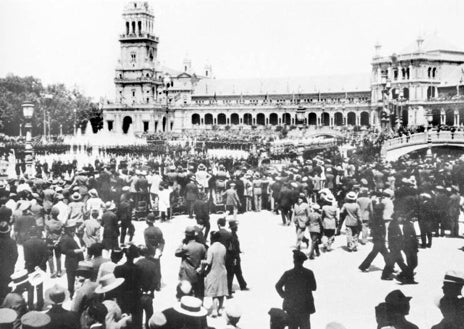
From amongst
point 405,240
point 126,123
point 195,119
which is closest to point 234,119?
Answer: point 195,119

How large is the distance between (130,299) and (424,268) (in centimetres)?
737

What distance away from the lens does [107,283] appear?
7.53 m

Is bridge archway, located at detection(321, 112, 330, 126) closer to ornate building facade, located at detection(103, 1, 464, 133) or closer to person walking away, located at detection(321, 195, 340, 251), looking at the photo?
ornate building facade, located at detection(103, 1, 464, 133)

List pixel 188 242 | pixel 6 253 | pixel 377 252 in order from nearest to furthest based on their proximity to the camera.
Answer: pixel 6 253 < pixel 188 242 < pixel 377 252

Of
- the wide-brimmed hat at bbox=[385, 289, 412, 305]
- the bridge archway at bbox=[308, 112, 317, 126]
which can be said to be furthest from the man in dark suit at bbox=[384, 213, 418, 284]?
the bridge archway at bbox=[308, 112, 317, 126]

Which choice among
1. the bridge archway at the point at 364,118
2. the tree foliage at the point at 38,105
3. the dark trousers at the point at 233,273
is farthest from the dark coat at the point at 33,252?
the bridge archway at the point at 364,118

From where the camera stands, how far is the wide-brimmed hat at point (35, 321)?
5.67 metres

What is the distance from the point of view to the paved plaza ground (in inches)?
377

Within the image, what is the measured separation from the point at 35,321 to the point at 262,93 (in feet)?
300

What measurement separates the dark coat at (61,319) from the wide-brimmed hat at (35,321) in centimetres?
13

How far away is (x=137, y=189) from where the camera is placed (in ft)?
58.7

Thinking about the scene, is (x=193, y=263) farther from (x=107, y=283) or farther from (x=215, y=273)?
(x=107, y=283)

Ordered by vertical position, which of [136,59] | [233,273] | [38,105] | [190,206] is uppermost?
[136,59]

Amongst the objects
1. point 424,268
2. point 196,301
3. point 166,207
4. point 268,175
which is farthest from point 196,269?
point 268,175
